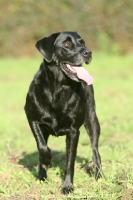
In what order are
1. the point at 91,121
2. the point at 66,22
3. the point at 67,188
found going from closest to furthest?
the point at 67,188
the point at 91,121
the point at 66,22

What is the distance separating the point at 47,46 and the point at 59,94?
58 cm

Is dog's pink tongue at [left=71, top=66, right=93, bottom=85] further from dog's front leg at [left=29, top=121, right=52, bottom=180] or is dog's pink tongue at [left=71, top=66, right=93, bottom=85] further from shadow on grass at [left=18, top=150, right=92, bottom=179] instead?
shadow on grass at [left=18, top=150, right=92, bottom=179]

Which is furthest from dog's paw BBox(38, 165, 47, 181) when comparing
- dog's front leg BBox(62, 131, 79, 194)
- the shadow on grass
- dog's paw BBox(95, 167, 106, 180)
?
dog's paw BBox(95, 167, 106, 180)

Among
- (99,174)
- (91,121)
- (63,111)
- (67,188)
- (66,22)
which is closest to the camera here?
(67,188)

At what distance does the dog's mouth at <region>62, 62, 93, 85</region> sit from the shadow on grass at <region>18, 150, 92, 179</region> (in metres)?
1.29

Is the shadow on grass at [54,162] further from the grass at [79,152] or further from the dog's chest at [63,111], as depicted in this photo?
the dog's chest at [63,111]

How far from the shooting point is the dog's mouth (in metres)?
4.98

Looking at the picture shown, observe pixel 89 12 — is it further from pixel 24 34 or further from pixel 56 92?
pixel 56 92

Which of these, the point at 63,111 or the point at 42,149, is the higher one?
the point at 63,111

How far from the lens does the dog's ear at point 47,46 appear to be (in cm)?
507

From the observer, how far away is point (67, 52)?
5.16 metres

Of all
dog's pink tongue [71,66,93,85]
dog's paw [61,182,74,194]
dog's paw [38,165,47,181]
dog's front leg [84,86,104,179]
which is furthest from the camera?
dog's front leg [84,86,104,179]

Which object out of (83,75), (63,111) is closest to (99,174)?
(63,111)

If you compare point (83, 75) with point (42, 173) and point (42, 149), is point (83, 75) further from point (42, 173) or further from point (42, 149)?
point (42, 173)
